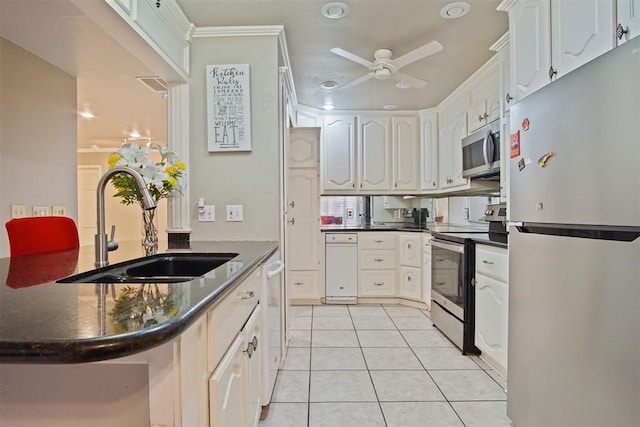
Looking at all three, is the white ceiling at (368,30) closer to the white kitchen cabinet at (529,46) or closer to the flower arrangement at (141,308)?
the white kitchen cabinet at (529,46)

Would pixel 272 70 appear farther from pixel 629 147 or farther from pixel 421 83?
pixel 629 147

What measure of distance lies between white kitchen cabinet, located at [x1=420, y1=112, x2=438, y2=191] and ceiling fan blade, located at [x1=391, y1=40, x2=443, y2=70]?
69.5 inches

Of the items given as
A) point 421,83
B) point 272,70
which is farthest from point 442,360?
point 272,70

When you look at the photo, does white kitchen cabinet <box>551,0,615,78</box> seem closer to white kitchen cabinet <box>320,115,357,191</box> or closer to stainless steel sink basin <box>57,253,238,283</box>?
stainless steel sink basin <box>57,253,238,283</box>

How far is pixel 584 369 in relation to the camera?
125 cm

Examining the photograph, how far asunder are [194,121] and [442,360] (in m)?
2.41

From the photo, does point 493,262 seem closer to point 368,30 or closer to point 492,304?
point 492,304

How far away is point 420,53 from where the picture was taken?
7.42ft

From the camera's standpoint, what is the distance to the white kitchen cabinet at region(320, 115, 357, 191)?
168 inches

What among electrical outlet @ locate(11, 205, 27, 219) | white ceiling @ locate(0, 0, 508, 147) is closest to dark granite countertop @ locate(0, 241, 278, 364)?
white ceiling @ locate(0, 0, 508, 147)

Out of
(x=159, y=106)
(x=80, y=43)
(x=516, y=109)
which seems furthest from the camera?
(x=159, y=106)

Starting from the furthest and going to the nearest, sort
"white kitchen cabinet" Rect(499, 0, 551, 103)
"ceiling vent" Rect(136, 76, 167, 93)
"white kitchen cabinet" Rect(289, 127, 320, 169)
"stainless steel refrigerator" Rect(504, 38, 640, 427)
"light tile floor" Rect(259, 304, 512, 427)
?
"white kitchen cabinet" Rect(289, 127, 320, 169) → "ceiling vent" Rect(136, 76, 167, 93) → "light tile floor" Rect(259, 304, 512, 427) → "white kitchen cabinet" Rect(499, 0, 551, 103) → "stainless steel refrigerator" Rect(504, 38, 640, 427)

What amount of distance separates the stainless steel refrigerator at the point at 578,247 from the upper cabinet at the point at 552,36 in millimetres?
189

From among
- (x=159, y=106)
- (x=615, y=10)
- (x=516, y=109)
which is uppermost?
(x=159, y=106)
